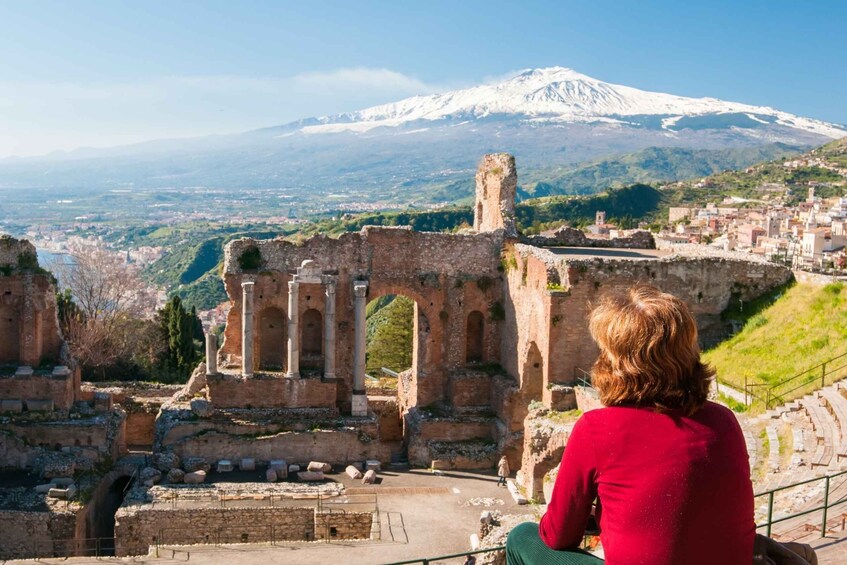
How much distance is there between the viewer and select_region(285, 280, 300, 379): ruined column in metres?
25.4

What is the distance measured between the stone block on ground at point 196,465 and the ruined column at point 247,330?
2.90 m

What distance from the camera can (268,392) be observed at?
25.4 meters

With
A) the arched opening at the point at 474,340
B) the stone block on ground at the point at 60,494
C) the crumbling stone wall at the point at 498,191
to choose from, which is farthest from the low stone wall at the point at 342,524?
the crumbling stone wall at the point at 498,191

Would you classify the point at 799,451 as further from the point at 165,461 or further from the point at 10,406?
the point at 10,406

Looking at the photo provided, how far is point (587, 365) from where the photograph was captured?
2319cm

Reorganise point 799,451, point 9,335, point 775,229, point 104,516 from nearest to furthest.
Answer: point 799,451 → point 104,516 → point 9,335 → point 775,229

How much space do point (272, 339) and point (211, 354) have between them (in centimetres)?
269

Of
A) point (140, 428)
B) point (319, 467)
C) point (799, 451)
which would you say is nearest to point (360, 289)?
point (319, 467)

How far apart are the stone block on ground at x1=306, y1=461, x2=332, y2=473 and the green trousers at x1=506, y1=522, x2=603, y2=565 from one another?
19394 mm

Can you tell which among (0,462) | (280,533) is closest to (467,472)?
(280,533)

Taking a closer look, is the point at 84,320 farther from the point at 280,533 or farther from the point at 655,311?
the point at 655,311

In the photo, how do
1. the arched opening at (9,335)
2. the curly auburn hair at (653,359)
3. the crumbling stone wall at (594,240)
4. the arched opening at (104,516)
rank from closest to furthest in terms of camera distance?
the curly auburn hair at (653,359), the arched opening at (104,516), the arched opening at (9,335), the crumbling stone wall at (594,240)

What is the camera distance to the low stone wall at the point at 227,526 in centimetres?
2025

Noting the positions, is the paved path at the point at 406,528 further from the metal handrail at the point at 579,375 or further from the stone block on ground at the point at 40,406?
the stone block on ground at the point at 40,406
